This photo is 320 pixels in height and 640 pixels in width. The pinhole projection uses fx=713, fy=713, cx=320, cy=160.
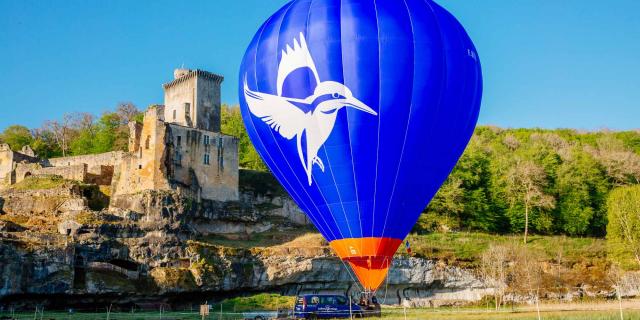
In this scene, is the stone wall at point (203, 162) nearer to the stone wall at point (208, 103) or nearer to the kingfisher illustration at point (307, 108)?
the stone wall at point (208, 103)

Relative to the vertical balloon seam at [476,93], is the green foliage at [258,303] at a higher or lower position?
lower

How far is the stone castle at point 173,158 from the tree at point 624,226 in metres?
36.4

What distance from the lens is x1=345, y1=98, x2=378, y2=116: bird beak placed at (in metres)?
28.9

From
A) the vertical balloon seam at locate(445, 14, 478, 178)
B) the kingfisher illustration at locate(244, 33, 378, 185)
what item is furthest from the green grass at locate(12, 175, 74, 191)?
the vertical balloon seam at locate(445, 14, 478, 178)

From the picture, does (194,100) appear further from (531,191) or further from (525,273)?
(531,191)

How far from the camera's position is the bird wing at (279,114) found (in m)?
30.0

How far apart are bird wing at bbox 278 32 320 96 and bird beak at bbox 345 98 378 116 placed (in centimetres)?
162

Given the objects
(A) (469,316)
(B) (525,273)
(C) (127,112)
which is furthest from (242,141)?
(A) (469,316)

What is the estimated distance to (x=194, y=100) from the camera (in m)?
70.2

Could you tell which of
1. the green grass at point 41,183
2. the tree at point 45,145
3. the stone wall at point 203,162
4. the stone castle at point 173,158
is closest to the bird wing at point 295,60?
the stone castle at point 173,158

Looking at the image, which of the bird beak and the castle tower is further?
the castle tower

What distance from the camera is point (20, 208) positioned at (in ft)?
201

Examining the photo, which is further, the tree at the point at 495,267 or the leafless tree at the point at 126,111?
the leafless tree at the point at 126,111

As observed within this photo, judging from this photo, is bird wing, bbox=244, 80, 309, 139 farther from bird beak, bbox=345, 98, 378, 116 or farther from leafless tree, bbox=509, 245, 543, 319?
leafless tree, bbox=509, 245, 543, 319
